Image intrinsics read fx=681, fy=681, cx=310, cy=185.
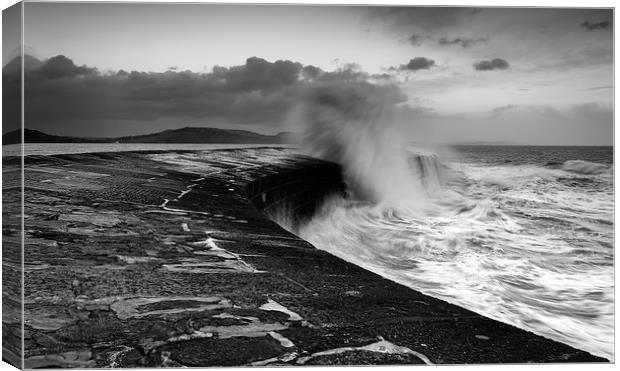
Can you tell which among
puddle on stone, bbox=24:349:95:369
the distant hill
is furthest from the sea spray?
puddle on stone, bbox=24:349:95:369

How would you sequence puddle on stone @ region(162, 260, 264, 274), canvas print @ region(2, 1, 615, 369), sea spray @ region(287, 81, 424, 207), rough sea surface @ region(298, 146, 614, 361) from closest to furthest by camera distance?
canvas print @ region(2, 1, 615, 369) → puddle on stone @ region(162, 260, 264, 274) → rough sea surface @ region(298, 146, 614, 361) → sea spray @ region(287, 81, 424, 207)

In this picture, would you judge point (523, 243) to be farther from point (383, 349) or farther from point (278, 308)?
point (278, 308)

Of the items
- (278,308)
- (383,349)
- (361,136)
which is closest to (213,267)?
(278,308)

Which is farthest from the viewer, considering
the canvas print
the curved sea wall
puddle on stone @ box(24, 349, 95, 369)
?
the curved sea wall

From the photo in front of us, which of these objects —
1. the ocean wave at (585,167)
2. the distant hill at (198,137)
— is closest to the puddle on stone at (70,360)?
the distant hill at (198,137)

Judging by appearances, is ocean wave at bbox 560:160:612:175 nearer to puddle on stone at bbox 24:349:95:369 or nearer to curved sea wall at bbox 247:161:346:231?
curved sea wall at bbox 247:161:346:231

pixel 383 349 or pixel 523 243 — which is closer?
pixel 383 349
